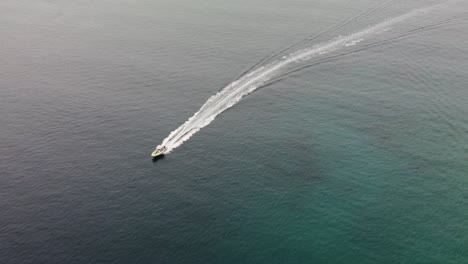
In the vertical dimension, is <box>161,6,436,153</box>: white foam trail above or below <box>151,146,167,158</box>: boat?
above

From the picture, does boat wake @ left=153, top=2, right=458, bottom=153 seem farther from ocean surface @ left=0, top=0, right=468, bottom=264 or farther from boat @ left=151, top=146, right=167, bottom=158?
ocean surface @ left=0, top=0, right=468, bottom=264

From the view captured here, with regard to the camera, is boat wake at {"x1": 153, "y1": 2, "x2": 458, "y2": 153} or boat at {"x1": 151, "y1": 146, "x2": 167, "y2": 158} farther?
boat wake at {"x1": 153, "y1": 2, "x2": 458, "y2": 153}

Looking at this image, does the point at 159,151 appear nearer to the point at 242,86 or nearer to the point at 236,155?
the point at 236,155

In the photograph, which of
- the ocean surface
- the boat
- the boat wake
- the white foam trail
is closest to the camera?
the ocean surface

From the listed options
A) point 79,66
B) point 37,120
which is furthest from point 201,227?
point 79,66

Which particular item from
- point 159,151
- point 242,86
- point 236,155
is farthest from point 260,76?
point 159,151

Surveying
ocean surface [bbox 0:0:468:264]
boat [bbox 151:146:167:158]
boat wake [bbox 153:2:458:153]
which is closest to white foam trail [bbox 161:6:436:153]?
boat wake [bbox 153:2:458:153]

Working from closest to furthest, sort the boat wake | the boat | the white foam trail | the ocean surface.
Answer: the ocean surface → the boat → the white foam trail → the boat wake
